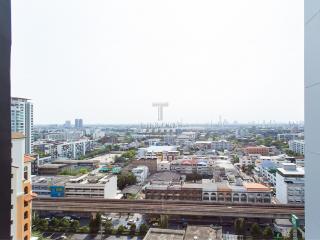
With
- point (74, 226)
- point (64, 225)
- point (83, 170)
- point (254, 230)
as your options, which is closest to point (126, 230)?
point (74, 226)

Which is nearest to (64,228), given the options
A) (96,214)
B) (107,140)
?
(96,214)

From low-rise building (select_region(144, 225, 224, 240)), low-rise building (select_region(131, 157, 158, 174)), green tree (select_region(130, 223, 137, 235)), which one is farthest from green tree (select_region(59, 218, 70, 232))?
low-rise building (select_region(131, 157, 158, 174))

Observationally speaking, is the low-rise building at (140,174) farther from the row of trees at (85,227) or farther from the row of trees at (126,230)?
the row of trees at (126,230)

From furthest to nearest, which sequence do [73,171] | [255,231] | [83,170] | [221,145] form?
1. [221,145]
2. [73,171]
3. [83,170]
4. [255,231]

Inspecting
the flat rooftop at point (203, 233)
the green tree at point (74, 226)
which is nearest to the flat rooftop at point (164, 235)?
the flat rooftop at point (203, 233)

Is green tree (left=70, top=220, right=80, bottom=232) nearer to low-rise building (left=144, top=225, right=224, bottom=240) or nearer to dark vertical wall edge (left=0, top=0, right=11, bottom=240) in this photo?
low-rise building (left=144, top=225, right=224, bottom=240)

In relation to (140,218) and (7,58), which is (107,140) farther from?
(7,58)

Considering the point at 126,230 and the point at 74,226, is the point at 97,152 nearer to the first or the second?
the point at 74,226
